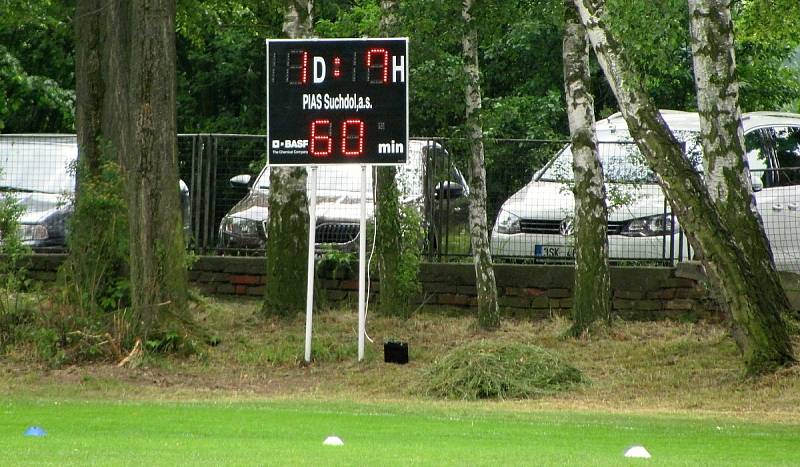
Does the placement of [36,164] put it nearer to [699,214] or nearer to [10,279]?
[10,279]

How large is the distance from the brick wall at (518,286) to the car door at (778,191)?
1.14 meters

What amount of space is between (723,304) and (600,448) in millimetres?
4934

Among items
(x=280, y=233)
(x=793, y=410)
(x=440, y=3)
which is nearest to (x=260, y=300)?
(x=280, y=233)

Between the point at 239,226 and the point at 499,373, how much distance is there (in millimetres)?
7321

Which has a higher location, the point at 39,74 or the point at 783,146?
the point at 39,74

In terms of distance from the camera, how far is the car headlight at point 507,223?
19.4 metres

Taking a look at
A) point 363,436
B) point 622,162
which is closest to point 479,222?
point 622,162

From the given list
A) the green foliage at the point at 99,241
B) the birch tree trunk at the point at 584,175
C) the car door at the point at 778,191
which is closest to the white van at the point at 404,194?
the birch tree trunk at the point at 584,175

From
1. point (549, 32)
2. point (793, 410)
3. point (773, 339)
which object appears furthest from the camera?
point (549, 32)

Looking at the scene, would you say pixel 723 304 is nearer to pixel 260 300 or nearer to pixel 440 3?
pixel 440 3

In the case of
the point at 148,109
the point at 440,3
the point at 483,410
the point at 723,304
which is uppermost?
the point at 440,3

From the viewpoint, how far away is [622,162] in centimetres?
1919

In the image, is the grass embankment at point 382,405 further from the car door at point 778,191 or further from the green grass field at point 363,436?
the car door at point 778,191

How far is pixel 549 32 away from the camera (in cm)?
3025
